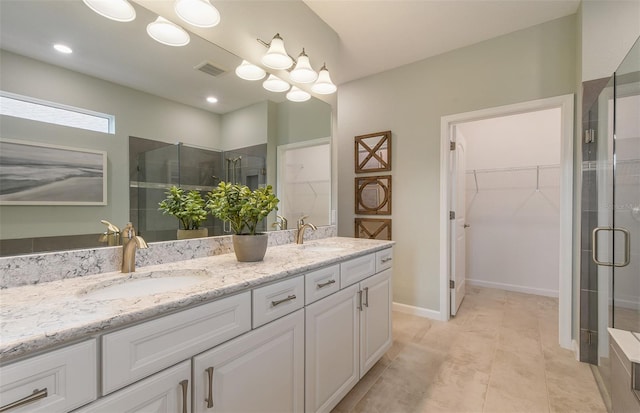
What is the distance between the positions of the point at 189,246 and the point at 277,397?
2.78ft

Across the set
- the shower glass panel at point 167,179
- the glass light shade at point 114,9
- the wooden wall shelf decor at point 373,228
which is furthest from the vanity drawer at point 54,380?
the wooden wall shelf decor at point 373,228

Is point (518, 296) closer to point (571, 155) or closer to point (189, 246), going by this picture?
point (571, 155)

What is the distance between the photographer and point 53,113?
110 centimetres

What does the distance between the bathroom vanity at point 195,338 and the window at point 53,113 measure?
2.04 ft

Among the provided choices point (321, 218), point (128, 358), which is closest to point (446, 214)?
point (321, 218)

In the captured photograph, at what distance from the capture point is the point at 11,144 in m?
1.00

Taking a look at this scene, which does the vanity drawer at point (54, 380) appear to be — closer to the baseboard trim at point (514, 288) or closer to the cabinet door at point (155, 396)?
the cabinet door at point (155, 396)

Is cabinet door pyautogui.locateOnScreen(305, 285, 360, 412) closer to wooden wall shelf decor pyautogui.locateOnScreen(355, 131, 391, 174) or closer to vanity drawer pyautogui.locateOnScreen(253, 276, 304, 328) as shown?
vanity drawer pyautogui.locateOnScreen(253, 276, 304, 328)

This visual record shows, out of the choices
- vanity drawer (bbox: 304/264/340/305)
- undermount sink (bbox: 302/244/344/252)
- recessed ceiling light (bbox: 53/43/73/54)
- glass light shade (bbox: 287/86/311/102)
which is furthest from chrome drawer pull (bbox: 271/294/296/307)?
glass light shade (bbox: 287/86/311/102)

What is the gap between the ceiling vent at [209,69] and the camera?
5.36 ft

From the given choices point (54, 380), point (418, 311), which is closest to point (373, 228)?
point (418, 311)

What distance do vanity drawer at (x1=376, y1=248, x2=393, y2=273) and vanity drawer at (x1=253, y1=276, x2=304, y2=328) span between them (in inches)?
31.9

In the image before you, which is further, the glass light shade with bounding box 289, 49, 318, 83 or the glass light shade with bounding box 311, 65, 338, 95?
the glass light shade with bounding box 311, 65, 338, 95

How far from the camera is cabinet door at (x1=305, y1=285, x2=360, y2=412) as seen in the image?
1381 mm
